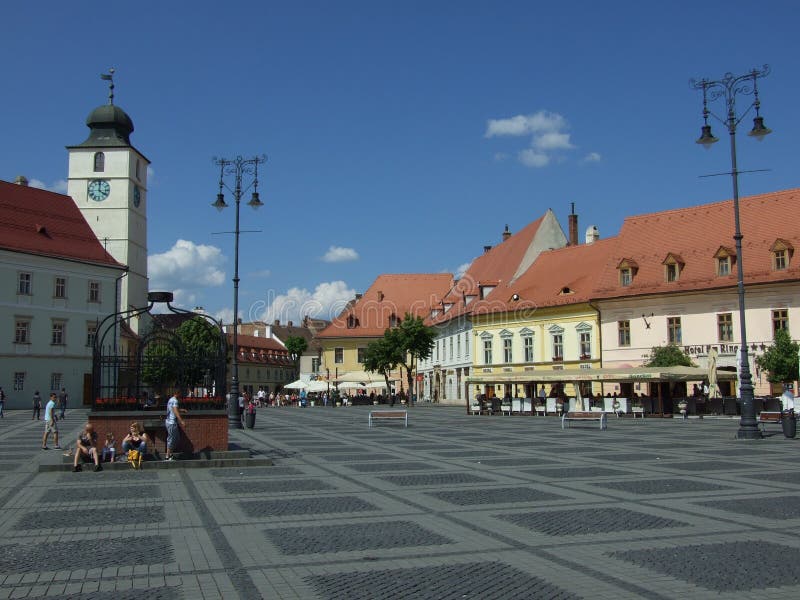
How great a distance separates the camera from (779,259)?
44531 mm

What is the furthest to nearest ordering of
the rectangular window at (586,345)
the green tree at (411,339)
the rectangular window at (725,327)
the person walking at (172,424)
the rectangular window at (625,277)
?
the green tree at (411,339), the rectangular window at (586,345), the rectangular window at (625,277), the rectangular window at (725,327), the person walking at (172,424)

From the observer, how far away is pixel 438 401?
72.5 metres

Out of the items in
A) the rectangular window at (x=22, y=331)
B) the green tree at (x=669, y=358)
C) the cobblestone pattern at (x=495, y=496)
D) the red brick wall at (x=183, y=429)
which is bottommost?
the cobblestone pattern at (x=495, y=496)

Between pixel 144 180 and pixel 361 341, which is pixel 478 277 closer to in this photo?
pixel 361 341

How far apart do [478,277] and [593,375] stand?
33.3 m

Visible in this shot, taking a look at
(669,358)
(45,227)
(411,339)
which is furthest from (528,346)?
(45,227)

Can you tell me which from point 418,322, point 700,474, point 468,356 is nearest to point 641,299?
point 468,356

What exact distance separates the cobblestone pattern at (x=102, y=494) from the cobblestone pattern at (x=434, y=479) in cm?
429

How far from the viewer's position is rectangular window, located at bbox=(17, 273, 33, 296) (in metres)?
56.8

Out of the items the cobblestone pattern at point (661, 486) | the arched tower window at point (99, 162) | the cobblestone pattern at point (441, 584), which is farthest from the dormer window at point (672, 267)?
the arched tower window at point (99, 162)

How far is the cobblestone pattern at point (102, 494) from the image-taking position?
13.4 meters

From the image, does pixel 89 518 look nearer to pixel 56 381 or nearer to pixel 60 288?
pixel 56 381

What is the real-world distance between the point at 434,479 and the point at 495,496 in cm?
260

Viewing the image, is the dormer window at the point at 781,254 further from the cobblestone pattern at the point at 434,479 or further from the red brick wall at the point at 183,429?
the red brick wall at the point at 183,429
